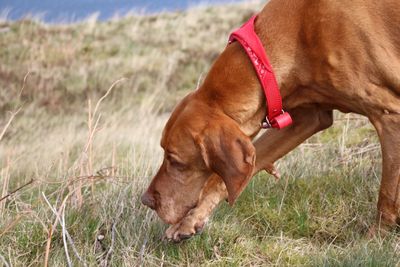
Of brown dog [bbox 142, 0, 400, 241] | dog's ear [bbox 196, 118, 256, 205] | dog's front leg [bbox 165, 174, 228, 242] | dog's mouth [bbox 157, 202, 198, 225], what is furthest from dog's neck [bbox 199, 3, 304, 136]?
dog's mouth [bbox 157, 202, 198, 225]

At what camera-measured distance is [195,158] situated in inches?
158

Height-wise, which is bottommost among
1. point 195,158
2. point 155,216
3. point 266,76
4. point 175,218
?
point 155,216

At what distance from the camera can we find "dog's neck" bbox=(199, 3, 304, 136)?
4.11m

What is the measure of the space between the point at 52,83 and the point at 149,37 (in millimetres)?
4636

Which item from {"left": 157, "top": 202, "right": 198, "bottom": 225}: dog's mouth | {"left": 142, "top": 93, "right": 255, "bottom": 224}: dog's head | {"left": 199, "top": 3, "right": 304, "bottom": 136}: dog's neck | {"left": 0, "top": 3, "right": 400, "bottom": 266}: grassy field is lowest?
{"left": 0, "top": 3, "right": 400, "bottom": 266}: grassy field

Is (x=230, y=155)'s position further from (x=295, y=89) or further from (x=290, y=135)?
(x=290, y=135)

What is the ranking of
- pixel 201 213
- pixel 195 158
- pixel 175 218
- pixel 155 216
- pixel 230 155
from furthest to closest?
pixel 155 216
pixel 201 213
pixel 175 218
pixel 195 158
pixel 230 155

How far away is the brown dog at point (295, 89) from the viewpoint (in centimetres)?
398

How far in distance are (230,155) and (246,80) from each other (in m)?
0.58

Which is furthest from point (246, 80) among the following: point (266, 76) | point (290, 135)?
point (290, 135)

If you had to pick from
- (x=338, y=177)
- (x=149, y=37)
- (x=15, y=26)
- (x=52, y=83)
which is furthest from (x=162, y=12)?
(x=338, y=177)

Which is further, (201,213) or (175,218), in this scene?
(201,213)

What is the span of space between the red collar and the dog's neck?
45mm

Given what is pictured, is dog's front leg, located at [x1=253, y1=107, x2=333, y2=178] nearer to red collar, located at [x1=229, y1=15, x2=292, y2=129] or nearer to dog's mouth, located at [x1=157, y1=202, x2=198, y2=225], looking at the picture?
red collar, located at [x1=229, y1=15, x2=292, y2=129]
